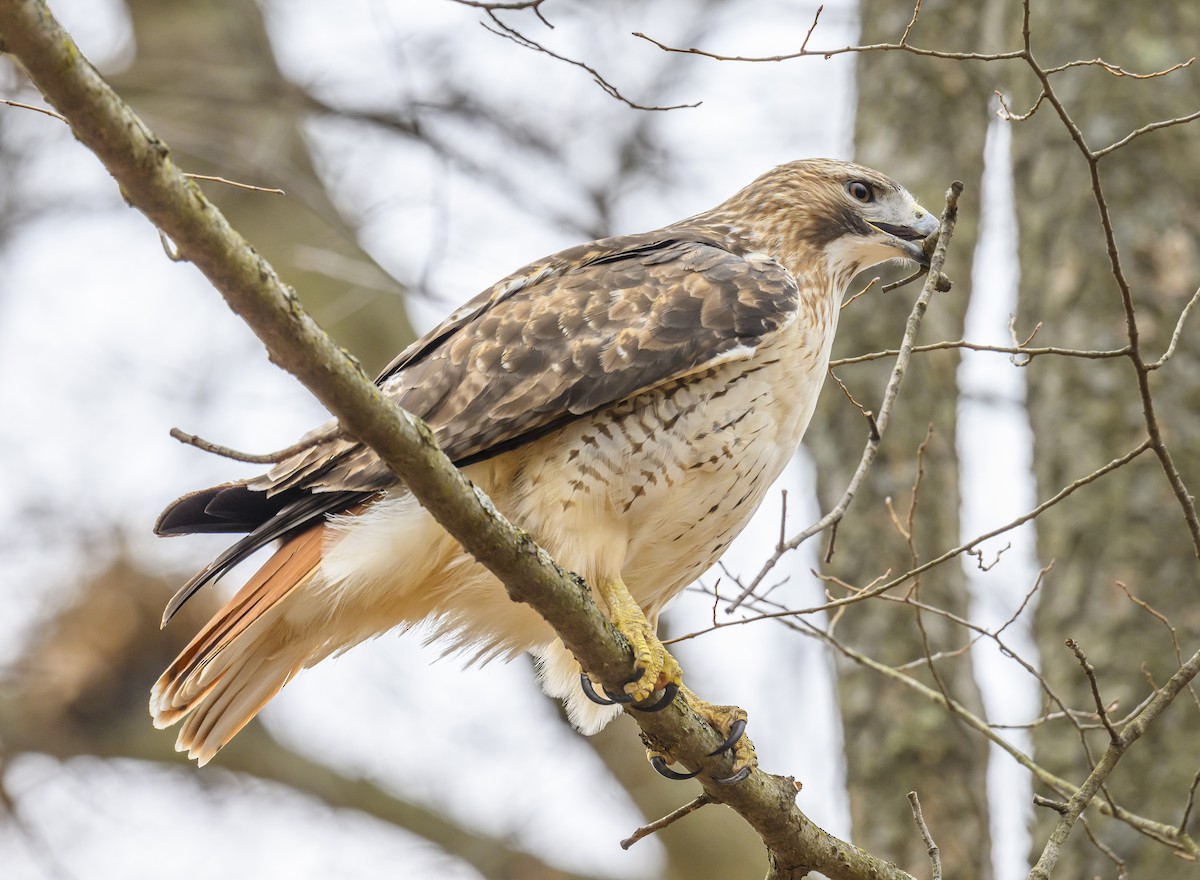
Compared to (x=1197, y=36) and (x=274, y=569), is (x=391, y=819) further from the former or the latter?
(x=1197, y=36)

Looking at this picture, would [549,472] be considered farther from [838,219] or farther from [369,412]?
[838,219]

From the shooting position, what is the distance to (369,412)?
242 centimetres

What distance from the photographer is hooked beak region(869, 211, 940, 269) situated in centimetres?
414

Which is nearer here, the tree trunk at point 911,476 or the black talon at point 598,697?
the black talon at point 598,697

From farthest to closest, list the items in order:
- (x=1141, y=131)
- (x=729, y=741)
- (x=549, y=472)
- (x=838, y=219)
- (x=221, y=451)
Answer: (x=838, y=219), (x=549, y=472), (x=729, y=741), (x=1141, y=131), (x=221, y=451)

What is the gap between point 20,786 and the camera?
701 cm

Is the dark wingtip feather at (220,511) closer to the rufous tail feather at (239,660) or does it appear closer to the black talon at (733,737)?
the rufous tail feather at (239,660)

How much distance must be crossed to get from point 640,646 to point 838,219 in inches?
66.9

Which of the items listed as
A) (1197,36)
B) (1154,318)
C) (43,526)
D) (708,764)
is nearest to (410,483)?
(708,764)

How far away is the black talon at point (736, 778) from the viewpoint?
321 centimetres

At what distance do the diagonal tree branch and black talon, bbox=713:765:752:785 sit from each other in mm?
15

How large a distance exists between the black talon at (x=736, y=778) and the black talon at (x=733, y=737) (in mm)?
64

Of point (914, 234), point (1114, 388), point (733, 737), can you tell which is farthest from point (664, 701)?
point (1114, 388)

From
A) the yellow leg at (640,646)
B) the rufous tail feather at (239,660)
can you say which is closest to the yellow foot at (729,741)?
the yellow leg at (640,646)
